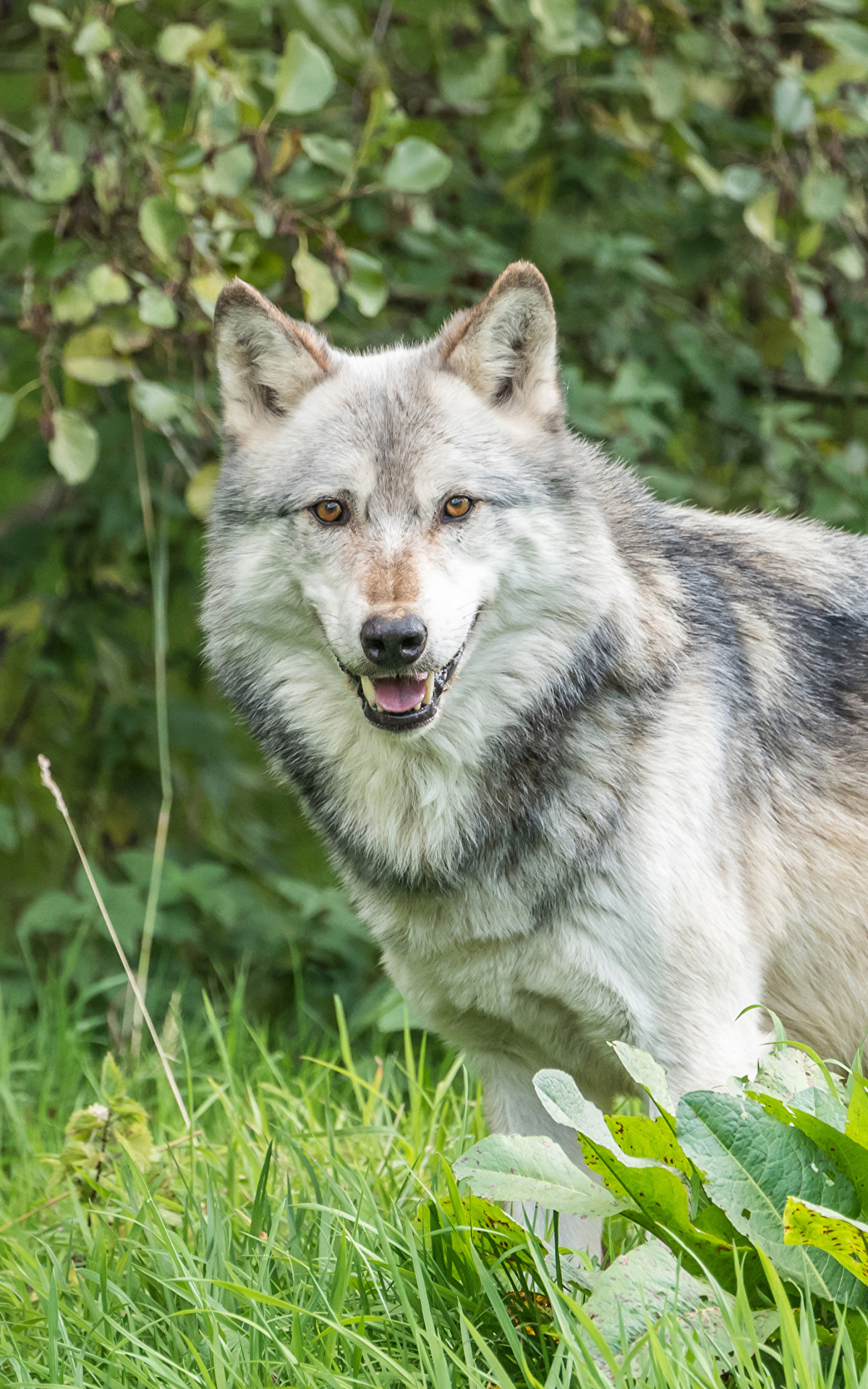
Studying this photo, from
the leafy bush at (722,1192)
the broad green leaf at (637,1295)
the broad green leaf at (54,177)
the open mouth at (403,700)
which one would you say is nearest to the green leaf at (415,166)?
the broad green leaf at (54,177)

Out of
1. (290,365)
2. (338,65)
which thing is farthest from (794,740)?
(338,65)

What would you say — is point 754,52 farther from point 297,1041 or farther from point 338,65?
point 297,1041

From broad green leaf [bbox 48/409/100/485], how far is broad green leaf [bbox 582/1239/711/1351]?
7.91ft

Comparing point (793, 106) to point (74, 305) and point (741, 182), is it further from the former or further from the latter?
point (74, 305)

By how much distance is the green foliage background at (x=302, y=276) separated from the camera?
3648mm

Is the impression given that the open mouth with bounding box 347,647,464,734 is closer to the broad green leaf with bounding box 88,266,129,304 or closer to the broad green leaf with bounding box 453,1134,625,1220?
the broad green leaf with bounding box 453,1134,625,1220

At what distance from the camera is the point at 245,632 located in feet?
10.2

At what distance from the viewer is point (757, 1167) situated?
2068mm

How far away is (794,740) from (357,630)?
3.57 ft

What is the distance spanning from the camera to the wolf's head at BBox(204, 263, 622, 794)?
8.92ft

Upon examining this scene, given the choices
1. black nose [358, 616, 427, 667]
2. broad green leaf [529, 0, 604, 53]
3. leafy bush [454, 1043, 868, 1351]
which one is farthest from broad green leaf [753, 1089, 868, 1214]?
broad green leaf [529, 0, 604, 53]

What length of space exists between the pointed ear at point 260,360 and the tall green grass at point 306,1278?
1.59 metres

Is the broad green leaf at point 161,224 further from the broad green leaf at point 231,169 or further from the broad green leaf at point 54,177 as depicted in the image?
the broad green leaf at point 54,177

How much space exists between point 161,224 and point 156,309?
23cm
